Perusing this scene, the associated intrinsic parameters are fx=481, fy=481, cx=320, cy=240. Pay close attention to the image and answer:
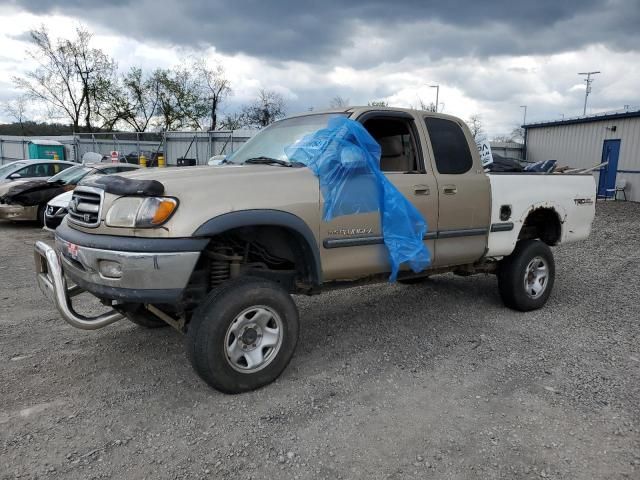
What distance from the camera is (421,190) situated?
13.6ft

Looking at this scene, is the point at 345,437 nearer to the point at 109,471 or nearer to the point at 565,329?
the point at 109,471

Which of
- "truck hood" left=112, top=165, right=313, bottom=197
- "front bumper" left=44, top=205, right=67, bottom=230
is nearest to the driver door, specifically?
"truck hood" left=112, top=165, right=313, bottom=197

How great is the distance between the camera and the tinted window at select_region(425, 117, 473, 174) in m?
4.45

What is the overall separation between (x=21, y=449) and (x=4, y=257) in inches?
245

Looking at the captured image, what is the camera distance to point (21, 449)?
2.68m

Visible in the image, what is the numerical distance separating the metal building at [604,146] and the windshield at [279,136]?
1840 centimetres

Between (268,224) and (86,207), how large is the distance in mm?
1241

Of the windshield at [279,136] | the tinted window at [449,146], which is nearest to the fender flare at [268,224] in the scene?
the windshield at [279,136]

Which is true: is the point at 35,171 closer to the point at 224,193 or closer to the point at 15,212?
the point at 15,212

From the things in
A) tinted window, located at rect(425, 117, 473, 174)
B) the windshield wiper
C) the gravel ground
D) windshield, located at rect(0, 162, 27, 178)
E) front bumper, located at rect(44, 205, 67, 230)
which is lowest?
the gravel ground

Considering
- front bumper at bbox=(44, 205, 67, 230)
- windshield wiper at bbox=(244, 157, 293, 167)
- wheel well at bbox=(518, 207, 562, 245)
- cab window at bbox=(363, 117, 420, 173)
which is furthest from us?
front bumper at bbox=(44, 205, 67, 230)

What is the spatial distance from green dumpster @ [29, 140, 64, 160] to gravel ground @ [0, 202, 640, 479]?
66.9ft

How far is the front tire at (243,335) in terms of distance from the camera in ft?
10.2

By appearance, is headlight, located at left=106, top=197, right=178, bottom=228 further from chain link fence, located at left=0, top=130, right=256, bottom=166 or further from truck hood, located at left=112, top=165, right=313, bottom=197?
chain link fence, located at left=0, top=130, right=256, bottom=166
